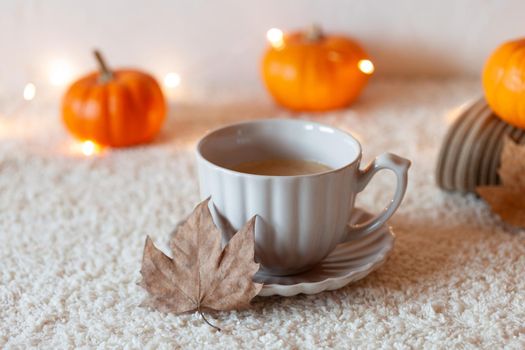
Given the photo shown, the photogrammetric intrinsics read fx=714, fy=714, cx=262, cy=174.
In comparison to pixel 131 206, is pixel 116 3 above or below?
above

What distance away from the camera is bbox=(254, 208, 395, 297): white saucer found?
0.64m

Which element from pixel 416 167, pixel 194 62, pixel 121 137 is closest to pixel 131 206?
pixel 121 137

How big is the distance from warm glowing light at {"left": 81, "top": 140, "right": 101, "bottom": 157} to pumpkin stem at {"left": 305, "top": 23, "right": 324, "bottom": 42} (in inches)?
16.1

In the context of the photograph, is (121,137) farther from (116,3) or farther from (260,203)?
(260,203)

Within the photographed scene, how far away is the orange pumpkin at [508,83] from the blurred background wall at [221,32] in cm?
44

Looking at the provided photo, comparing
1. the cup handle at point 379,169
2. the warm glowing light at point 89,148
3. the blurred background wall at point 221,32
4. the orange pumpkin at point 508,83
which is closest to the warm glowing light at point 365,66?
the blurred background wall at point 221,32

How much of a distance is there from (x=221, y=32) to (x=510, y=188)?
695mm

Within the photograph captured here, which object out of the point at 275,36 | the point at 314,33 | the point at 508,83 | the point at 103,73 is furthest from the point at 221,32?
the point at 508,83

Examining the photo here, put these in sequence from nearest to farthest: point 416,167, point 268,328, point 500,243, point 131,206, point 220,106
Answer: point 268,328
point 500,243
point 131,206
point 416,167
point 220,106

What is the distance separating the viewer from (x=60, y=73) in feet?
4.46

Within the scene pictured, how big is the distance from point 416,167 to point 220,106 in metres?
0.42

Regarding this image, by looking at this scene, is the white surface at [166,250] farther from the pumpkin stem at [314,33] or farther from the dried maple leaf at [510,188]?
the pumpkin stem at [314,33]

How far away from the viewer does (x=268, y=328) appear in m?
0.63

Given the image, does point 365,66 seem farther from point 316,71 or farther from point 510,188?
point 510,188
